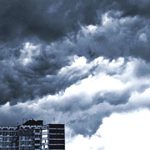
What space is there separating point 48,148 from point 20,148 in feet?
51.6

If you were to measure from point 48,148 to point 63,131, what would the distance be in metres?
12.0

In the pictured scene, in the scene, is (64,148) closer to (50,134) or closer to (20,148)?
(50,134)

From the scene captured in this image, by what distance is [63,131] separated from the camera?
199750 millimetres

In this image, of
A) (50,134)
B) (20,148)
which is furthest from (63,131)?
(20,148)

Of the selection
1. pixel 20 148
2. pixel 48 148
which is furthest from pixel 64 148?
pixel 20 148

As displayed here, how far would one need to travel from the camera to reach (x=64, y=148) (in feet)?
641

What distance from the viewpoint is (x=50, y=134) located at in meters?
200

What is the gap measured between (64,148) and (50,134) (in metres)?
11.1

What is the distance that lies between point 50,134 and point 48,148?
7.72m

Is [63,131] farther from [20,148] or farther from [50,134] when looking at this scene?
[20,148]

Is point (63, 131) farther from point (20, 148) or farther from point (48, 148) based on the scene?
point (20, 148)

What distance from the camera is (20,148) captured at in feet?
656

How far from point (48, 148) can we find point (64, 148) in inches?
338
